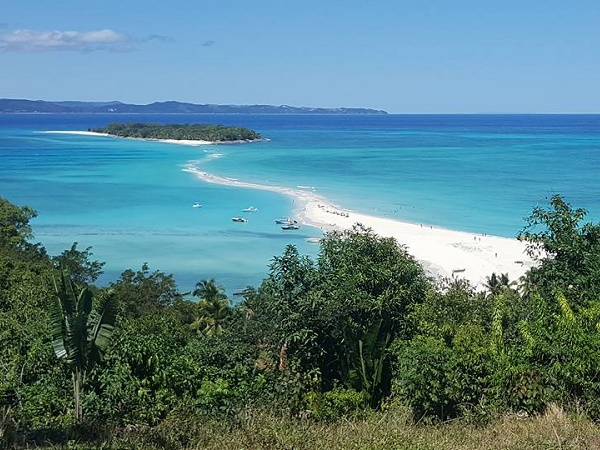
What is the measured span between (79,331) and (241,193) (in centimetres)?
6189

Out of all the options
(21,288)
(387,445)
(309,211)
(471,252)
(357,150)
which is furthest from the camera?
(357,150)

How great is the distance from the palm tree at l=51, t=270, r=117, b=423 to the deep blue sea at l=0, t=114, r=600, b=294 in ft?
87.9

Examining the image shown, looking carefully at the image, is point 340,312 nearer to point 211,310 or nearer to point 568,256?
point 568,256

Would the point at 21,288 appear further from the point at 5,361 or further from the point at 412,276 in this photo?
the point at 412,276

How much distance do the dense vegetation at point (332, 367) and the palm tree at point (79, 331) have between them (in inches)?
1.1

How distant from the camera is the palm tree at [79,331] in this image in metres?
10.3

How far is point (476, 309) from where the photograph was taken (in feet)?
52.4

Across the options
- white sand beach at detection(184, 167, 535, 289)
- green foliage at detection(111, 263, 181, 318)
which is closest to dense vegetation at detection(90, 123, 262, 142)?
white sand beach at detection(184, 167, 535, 289)

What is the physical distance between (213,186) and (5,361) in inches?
2587

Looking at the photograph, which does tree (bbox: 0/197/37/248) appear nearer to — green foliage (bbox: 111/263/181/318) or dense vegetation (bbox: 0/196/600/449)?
green foliage (bbox: 111/263/181/318)

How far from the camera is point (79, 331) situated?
10.3m

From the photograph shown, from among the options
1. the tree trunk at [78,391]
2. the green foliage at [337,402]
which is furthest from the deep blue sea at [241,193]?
the tree trunk at [78,391]

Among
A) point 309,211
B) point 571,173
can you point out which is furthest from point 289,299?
point 571,173

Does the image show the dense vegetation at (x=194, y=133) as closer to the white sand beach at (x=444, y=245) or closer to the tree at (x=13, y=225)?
the white sand beach at (x=444, y=245)
